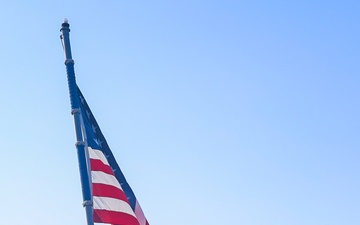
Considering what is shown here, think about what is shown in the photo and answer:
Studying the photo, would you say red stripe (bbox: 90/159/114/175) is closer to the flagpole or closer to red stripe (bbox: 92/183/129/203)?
red stripe (bbox: 92/183/129/203)

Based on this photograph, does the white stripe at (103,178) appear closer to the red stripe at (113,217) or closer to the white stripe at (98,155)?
the white stripe at (98,155)

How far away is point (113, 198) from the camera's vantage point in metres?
13.9

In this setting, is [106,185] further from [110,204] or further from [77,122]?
[77,122]

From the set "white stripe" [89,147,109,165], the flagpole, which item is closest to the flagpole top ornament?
the flagpole

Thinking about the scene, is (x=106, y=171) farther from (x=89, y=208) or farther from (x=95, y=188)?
(x=89, y=208)

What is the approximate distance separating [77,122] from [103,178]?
134 centimetres

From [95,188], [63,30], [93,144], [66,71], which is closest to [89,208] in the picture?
[95,188]

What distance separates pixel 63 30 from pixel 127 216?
4419 millimetres

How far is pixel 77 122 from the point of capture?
1380 centimetres

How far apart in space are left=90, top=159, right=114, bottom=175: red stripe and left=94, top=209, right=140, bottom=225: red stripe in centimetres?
95

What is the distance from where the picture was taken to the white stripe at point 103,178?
45.2 ft

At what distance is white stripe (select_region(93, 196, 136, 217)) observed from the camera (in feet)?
44.6

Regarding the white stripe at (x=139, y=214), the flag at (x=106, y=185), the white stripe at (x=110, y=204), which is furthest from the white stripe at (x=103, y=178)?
the white stripe at (x=139, y=214)

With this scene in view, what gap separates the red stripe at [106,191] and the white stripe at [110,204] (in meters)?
0.09
